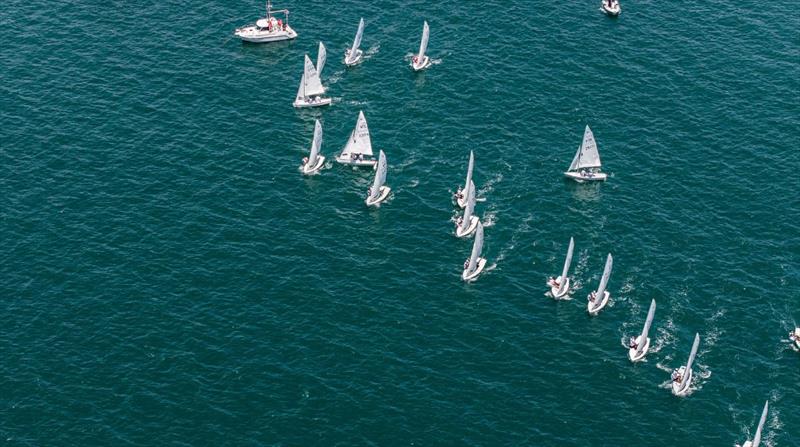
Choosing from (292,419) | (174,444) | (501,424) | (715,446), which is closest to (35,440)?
(174,444)

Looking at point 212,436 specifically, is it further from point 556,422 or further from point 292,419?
point 556,422

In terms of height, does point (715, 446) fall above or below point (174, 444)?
above

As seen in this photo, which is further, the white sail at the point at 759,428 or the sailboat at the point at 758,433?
the sailboat at the point at 758,433

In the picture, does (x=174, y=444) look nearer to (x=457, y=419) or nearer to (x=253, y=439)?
(x=253, y=439)

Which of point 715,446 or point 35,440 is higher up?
point 715,446

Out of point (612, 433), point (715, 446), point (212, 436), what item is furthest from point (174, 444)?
point (715, 446)

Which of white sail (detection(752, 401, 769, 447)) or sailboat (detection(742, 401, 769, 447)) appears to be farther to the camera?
sailboat (detection(742, 401, 769, 447))

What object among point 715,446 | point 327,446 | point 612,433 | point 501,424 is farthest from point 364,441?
point 715,446

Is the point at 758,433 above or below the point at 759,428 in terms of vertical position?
below
